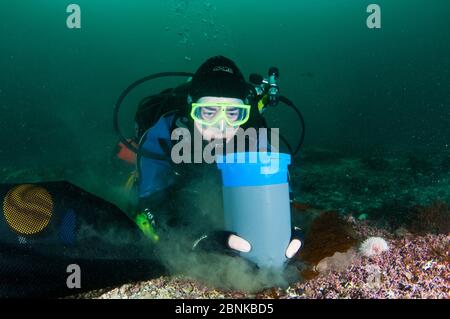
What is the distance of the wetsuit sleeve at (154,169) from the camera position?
4220 mm

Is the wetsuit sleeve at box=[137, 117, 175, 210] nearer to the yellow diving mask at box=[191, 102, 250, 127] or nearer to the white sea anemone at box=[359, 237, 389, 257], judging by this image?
the yellow diving mask at box=[191, 102, 250, 127]

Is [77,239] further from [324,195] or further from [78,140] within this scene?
[78,140]

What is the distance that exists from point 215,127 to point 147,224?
1575mm

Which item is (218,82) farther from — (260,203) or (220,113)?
(260,203)

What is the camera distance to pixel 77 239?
313 cm

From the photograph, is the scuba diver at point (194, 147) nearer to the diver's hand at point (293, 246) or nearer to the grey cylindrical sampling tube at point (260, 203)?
the diver's hand at point (293, 246)

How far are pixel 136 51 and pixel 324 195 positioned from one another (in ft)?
512

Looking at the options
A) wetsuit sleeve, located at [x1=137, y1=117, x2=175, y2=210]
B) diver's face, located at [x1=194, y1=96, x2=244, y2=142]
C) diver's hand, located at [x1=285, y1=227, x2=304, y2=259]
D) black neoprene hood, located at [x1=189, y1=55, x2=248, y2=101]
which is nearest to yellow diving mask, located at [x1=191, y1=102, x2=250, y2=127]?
diver's face, located at [x1=194, y1=96, x2=244, y2=142]

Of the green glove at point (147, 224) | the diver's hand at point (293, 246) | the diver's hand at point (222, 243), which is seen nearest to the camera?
the diver's hand at point (222, 243)

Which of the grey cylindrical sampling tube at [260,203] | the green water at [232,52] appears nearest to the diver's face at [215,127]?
the grey cylindrical sampling tube at [260,203]

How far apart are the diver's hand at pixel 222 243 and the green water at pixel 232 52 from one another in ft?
132

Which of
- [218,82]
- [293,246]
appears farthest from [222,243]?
[218,82]

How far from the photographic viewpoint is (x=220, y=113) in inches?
167
